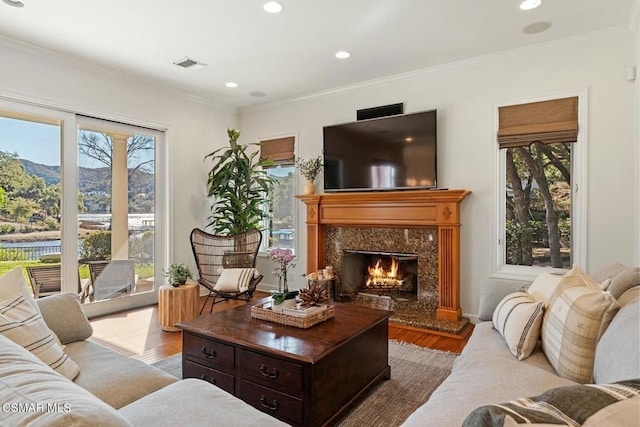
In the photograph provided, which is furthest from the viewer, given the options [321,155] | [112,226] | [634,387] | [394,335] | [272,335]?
[321,155]

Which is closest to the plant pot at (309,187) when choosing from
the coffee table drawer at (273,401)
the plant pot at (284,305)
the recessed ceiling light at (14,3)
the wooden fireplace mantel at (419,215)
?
the wooden fireplace mantel at (419,215)

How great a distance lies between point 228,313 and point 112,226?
2.59 m

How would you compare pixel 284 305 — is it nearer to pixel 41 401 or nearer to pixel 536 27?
pixel 41 401

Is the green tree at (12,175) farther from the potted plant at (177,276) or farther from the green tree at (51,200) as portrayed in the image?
the potted plant at (177,276)

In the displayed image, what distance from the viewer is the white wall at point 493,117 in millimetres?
3141

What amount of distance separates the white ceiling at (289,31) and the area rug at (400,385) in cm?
274

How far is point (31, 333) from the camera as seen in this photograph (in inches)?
58.7

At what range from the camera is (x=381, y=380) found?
246 centimetres

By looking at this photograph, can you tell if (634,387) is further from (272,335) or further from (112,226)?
(112,226)

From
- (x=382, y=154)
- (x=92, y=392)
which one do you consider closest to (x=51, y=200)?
(x=92, y=392)

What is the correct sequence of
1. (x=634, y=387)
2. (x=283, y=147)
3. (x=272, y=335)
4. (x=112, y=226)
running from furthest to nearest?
(x=283, y=147) < (x=112, y=226) < (x=272, y=335) < (x=634, y=387)

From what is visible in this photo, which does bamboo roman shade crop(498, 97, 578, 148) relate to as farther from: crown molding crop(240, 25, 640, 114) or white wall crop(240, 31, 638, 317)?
crown molding crop(240, 25, 640, 114)


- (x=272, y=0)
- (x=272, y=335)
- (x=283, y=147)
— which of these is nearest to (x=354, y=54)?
(x=272, y=0)

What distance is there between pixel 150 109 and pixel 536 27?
4222mm
